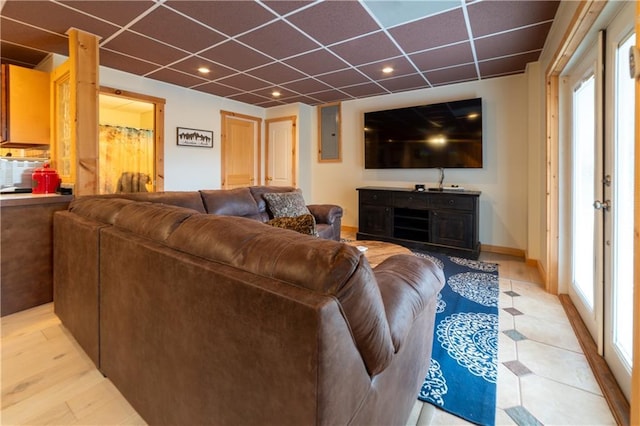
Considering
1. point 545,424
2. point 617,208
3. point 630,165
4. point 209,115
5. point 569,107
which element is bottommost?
point 545,424

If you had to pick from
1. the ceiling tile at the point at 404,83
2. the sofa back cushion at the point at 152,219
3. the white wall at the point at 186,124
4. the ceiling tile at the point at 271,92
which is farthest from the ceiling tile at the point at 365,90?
the sofa back cushion at the point at 152,219

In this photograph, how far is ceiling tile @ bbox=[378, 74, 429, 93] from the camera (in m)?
4.26

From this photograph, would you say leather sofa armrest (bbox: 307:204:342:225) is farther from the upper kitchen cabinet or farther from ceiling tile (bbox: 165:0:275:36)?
the upper kitchen cabinet

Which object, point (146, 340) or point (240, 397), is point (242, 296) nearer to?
point (240, 397)

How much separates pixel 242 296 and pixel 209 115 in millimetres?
4938

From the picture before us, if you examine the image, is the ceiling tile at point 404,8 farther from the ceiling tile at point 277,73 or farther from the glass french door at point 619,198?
the ceiling tile at point 277,73

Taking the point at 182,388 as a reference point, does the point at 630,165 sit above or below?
above

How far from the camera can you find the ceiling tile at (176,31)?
2672mm

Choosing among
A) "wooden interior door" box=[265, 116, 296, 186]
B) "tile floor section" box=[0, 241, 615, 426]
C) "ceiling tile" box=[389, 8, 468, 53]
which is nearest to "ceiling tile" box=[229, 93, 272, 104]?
"wooden interior door" box=[265, 116, 296, 186]

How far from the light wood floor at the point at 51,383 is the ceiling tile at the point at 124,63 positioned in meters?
2.74

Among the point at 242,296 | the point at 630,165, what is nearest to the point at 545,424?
the point at 630,165

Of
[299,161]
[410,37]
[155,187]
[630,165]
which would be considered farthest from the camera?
[299,161]

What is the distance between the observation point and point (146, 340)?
1207mm

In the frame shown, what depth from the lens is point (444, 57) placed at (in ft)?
11.5
